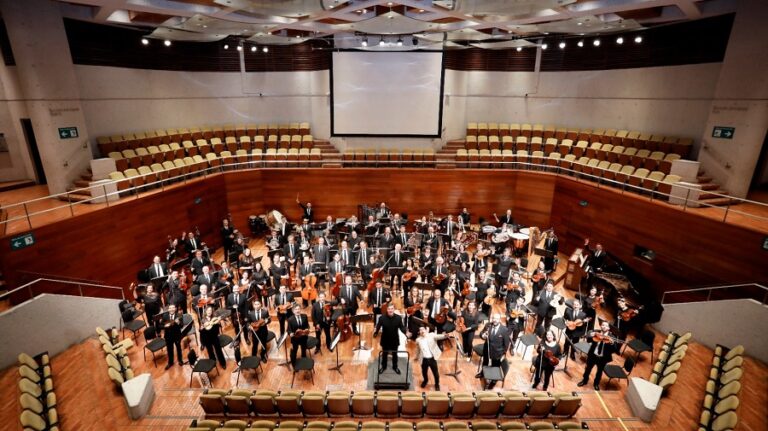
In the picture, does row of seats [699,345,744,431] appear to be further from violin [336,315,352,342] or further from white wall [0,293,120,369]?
white wall [0,293,120,369]

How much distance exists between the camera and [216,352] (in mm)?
8562

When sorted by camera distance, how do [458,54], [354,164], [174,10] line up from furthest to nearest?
[458,54]
[354,164]
[174,10]

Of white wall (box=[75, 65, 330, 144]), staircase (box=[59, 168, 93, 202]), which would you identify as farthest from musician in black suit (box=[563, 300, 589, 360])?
white wall (box=[75, 65, 330, 144])

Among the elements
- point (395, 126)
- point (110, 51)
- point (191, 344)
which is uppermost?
point (110, 51)

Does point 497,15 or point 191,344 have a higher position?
point 497,15

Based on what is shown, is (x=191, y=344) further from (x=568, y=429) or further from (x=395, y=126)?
(x=395, y=126)

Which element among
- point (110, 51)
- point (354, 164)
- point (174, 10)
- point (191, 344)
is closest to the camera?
point (191, 344)

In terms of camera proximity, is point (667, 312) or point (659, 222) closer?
point (667, 312)

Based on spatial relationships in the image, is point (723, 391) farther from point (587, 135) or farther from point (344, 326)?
point (587, 135)

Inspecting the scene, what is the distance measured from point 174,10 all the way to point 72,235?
626cm

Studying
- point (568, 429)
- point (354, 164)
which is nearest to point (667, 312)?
point (568, 429)

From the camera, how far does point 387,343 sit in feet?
26.1

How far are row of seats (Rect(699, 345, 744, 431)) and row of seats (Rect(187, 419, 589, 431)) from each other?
6.56 ft

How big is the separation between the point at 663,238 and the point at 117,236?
48.5 ft
